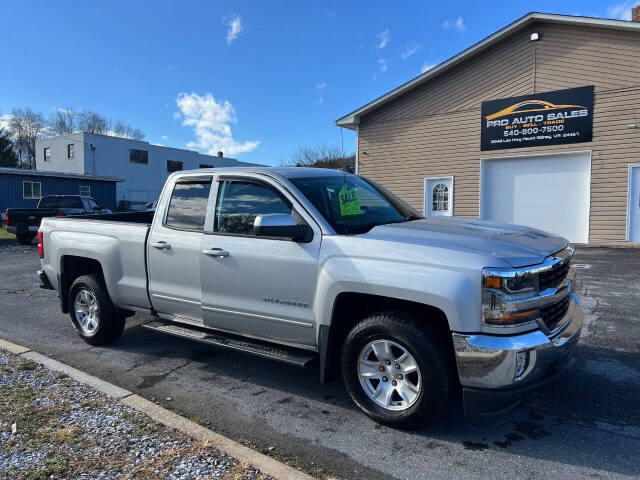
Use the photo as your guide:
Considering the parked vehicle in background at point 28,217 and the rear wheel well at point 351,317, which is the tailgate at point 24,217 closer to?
the parked vehicle in background at point 28,217

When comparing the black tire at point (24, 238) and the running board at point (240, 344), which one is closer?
the running board at point (240, 344)

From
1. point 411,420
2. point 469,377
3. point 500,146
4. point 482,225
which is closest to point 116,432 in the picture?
point 411,420

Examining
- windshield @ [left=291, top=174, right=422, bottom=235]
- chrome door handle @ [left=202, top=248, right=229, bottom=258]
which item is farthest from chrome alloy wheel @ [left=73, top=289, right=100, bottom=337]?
windshield @ [left=291, top=174, right=422, bottom=235]

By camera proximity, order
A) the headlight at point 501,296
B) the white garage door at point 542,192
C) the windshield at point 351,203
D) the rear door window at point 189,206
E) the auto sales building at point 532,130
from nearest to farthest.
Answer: the headlight at point 501,296 → the windshield at point 351,203 → the rear door window at point 189,206 → the auto sales building at point 532,130 → the white garage door at point 542,192

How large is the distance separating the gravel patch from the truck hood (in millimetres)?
1779

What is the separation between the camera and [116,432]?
3189 millimetres

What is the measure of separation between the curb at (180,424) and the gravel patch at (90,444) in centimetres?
5

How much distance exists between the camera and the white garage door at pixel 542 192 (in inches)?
508

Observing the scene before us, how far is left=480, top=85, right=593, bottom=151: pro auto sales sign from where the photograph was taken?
1262cm

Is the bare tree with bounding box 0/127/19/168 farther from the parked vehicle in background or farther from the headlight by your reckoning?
the headlight

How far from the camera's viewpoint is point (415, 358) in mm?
3094

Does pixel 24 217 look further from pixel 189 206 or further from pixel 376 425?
pixel 376 425

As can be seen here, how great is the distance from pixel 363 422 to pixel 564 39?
13244mm

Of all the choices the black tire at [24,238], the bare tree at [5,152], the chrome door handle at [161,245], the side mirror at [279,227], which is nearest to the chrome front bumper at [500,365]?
the side mirror at [279,227]
